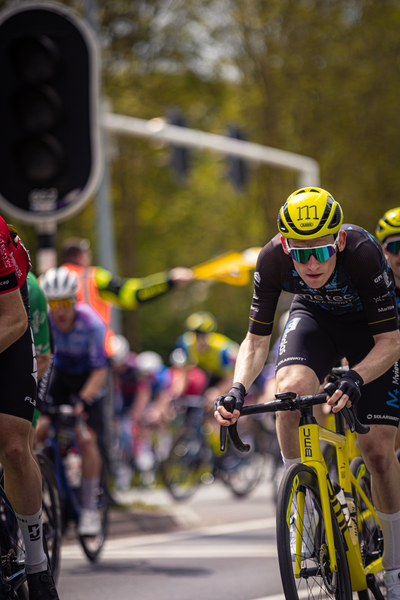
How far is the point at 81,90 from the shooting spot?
22.4 ft

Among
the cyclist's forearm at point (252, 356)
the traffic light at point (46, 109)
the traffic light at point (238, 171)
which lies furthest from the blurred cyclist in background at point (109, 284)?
the traffic light at point (238, 171)

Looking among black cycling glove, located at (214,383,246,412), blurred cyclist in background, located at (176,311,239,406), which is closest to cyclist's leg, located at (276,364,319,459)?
black cycling glove, located at (214,383,246,412)

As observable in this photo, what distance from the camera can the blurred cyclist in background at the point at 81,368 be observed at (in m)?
6.80

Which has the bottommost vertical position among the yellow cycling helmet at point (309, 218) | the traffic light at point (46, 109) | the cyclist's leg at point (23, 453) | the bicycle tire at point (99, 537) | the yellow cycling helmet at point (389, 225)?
the bicycle tire at point (99, 537)

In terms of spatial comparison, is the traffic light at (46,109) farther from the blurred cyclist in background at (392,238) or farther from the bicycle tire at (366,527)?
the bicycle tire at (366,527)

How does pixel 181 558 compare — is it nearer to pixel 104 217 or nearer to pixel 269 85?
pixel 104 217

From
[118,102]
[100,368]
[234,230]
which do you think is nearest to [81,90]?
[100,368]

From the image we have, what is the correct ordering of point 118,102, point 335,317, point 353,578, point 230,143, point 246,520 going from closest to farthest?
point 353,578 → point 335,317 → point 246,520 → point 230,143 → point 118,102

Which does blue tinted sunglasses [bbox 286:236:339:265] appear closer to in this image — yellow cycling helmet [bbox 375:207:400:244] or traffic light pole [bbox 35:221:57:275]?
yellow cycling helmet [bbox 375:207:400:244]

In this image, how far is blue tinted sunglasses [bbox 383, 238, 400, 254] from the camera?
5.54 meters

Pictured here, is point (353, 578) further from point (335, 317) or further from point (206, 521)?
point (206, 521)

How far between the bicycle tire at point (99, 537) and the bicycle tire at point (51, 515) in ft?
4.94

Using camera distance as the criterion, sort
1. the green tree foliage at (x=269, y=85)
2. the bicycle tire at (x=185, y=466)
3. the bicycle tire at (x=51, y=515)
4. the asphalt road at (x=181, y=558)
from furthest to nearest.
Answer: the green tree foliage at (x=269, y=85)
the bicycle tire at (x=185, y=466)
the asphalt road at (x=181, y=558)
the bicycle tire at (x=51, y=515)

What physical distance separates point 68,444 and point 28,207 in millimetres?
1925
